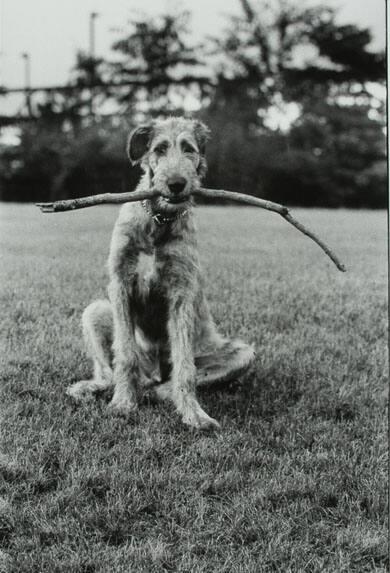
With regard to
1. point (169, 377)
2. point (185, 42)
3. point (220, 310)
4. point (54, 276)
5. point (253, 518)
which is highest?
point (185, 42)

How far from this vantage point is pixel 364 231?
3.75 m

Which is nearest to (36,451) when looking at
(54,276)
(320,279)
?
(54,276)

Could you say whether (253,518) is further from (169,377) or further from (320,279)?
(320,279)

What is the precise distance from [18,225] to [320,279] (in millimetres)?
1862

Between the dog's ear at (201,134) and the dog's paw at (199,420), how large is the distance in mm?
1423

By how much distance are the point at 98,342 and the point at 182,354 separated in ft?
1.60

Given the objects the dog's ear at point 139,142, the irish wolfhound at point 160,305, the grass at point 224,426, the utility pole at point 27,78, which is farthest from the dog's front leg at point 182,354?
the utility pole at point 27,78

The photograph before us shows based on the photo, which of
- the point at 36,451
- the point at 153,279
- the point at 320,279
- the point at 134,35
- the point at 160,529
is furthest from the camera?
the point at 320,279

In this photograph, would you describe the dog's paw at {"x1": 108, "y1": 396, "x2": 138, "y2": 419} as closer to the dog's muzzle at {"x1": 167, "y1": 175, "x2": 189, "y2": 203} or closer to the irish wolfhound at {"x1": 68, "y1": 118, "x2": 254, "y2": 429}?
the irish wolfhound at {"x1": 68, "y1": 118, "x2": 254, "y2": 429}

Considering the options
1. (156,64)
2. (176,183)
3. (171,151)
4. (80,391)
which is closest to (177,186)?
(176,183)

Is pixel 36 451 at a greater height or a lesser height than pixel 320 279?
lesser

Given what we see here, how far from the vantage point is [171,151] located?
126 inches

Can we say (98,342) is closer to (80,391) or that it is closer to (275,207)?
(80,391)

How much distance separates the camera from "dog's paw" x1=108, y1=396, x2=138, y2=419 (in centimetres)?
315
